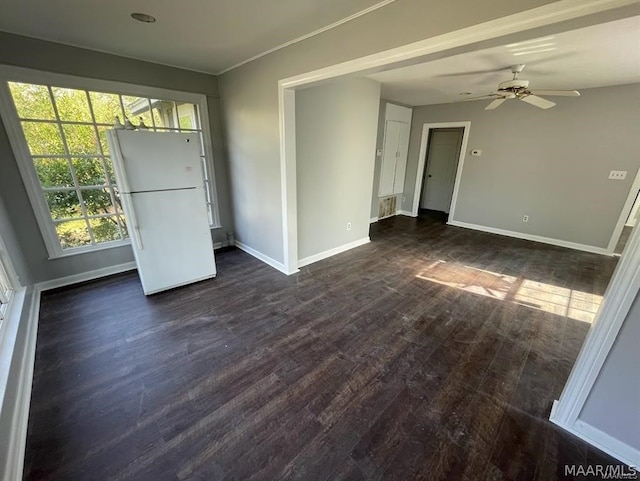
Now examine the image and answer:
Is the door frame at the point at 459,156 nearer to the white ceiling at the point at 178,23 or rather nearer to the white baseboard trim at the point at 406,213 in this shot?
the white baseboard trim at the point at 406,213

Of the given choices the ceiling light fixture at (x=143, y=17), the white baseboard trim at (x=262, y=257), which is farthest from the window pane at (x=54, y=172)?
the white baseboard trim at (x=262, y=257)

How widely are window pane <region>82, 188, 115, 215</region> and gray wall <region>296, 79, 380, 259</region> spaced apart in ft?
7.77

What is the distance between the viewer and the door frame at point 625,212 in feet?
12.5

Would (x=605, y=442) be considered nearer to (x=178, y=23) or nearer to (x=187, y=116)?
(x=178, y=23)

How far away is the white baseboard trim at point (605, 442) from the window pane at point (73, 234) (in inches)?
186

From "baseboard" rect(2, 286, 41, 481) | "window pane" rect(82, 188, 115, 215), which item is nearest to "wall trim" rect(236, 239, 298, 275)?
"window pane" rect(82, 188, 115, 215)

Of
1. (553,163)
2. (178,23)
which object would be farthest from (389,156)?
(178,23)

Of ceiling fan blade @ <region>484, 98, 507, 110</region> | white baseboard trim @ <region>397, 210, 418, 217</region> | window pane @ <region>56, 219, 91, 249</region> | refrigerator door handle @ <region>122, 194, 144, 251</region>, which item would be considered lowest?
white baseboard trim @ <region>397, 210, 418, 217</region>

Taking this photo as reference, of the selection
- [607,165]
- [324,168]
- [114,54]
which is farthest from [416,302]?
[114,54]

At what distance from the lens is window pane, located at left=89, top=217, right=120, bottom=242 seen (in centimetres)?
317

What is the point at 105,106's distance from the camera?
9.89 feet

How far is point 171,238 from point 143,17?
6.43 feet

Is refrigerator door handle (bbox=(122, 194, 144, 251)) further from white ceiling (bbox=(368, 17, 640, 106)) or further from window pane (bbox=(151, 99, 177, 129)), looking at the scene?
white ceiling (bbox=(368, 17, 640, 106))

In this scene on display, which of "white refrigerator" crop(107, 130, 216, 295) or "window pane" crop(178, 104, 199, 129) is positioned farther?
"window pane" crop(178, 104, 199, 129)
